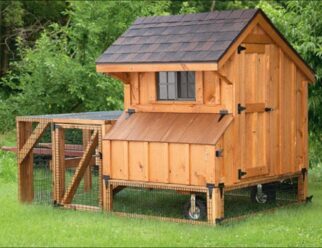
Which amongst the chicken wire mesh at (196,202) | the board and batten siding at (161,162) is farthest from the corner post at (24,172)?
the board and batten siding at (161,162)

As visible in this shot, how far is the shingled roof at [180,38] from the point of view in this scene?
12703mm

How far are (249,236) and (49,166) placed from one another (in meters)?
6.12

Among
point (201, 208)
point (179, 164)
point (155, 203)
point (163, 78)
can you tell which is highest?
→ point (163, 78)

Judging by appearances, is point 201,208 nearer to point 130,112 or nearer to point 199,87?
point 199,87

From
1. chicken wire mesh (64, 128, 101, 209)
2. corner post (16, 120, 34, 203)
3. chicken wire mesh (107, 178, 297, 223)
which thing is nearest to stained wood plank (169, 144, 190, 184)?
chicken wire mesh (107, 178, 297, 223)

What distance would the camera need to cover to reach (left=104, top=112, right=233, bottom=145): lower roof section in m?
12.5

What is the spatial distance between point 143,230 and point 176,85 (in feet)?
8.30

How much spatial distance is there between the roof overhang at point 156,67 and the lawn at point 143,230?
225 cm

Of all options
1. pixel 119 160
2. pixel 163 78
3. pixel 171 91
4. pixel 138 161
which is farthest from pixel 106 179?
pixel 163 78

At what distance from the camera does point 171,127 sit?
13.0m

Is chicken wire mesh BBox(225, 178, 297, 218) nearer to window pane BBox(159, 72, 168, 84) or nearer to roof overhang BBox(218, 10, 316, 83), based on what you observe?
roof overhang BBox(218, 10, 316, 83)

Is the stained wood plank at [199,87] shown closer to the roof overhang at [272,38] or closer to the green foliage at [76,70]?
the roof overhang at [272,38]

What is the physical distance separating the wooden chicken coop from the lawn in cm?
51

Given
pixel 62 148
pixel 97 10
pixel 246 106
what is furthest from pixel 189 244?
pixel 97 10
